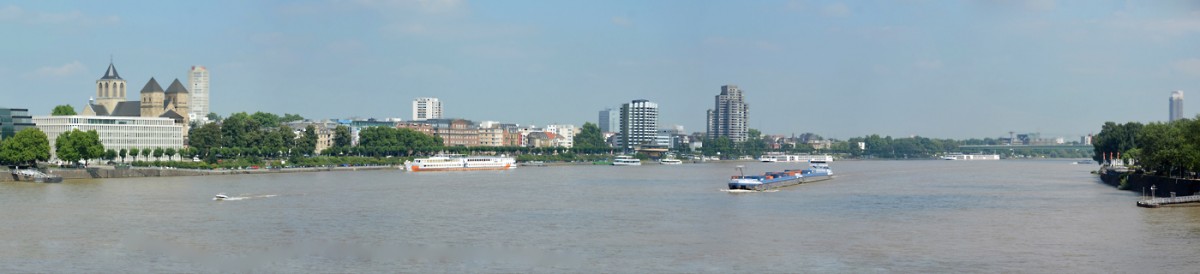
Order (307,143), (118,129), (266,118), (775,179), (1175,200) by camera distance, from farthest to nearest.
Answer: (266,118)
(307,143)
(118,129)
(775,179)
(1175,200)

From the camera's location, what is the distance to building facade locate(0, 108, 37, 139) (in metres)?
89.1

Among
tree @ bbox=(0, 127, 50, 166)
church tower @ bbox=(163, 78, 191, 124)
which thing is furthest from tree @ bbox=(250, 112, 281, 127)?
tree @ bbox=(0, 127, 50, 166)

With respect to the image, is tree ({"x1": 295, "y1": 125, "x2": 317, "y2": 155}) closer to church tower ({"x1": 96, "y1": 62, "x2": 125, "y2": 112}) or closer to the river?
church tower ({"x1": 96, "y1": 62, "x2": 125, "y2": 112})

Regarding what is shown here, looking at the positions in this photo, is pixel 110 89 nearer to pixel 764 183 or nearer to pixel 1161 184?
pixel 764 183

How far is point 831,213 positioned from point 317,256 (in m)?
20.1

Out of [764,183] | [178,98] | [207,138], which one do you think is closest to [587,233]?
[764,183]

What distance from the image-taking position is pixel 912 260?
2712cm

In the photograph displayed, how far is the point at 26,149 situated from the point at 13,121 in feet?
71.6

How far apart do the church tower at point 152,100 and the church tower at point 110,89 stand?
15.8 ft

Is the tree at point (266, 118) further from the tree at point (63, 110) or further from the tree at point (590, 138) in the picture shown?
the tree at point (590, 138)

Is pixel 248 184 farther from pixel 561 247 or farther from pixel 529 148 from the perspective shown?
pixel 529 148

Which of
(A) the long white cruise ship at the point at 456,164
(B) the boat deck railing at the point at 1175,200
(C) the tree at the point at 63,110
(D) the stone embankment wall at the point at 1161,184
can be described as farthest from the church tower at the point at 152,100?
(B) the boat deck railing at the point at 1175,200

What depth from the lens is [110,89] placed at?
122 m

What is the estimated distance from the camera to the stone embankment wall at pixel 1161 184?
153 feet
